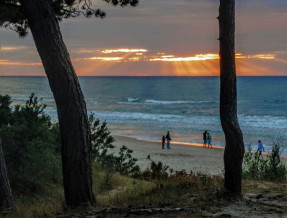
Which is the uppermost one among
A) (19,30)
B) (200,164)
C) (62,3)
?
(62,3)

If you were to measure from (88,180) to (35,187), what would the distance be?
12.8 ft

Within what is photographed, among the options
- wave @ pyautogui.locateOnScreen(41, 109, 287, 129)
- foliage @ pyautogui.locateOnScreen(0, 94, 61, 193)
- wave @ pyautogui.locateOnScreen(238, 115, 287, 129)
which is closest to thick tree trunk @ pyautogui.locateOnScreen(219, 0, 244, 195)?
foliage @ pyautogui.locateOnScreen(0, 94, 61, 193)

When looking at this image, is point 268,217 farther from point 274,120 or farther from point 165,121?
point 274,120

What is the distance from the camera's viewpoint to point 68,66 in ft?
21.4

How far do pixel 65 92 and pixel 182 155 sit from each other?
2107 centimetres

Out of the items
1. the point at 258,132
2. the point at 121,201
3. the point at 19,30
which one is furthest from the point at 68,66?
the point at 258,132

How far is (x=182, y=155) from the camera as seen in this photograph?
26.8 meters

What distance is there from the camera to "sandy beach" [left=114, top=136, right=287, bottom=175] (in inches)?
895

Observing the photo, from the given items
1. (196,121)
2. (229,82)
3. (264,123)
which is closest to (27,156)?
(229,82)

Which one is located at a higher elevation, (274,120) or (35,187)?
(274,120)

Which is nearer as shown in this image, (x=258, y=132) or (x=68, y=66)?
(x=68, y=66)

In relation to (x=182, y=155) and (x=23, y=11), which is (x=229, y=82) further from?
(x=182, y=155)

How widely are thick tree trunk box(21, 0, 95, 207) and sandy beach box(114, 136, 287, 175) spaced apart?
581 inches

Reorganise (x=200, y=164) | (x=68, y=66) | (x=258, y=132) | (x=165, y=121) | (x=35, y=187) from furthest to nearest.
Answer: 1. (x=165, y=121)
2. (x=258, y=132)
3. (x=200, y=164)
4. (x=35, y=187)
5. (x=68, y=66)
